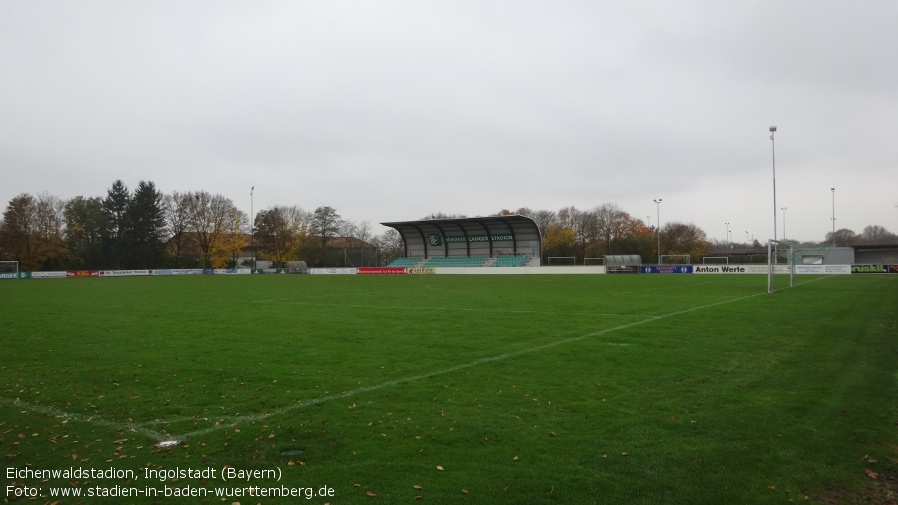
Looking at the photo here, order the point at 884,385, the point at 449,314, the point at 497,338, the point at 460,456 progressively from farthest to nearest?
the point at 449,314
the point at 497,338
the point at 884,385
the point at 460,456

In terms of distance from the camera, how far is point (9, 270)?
2640 inches

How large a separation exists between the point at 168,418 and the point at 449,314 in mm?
13041

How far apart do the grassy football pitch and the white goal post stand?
66928 millimetres

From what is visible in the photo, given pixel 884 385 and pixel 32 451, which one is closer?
pixel 32 451

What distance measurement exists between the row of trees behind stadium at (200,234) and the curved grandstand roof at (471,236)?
6.88 metres

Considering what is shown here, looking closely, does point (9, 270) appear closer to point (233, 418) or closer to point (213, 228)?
point (213, 228)

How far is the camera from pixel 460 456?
5.36m

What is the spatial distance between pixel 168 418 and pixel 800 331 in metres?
14.5

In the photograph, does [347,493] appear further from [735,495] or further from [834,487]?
[834,487]

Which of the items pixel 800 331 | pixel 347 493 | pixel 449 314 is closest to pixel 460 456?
pixel 347 493

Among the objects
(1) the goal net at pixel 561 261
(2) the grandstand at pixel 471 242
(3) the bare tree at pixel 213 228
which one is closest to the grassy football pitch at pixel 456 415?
(2) the grandstand at pixel 471 242

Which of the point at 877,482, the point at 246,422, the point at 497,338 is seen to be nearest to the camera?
the point at 877,482

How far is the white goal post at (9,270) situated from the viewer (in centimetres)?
6584

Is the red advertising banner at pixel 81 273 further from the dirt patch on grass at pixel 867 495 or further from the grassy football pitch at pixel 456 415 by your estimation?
the dirt patch on grass at pixel 867 495
